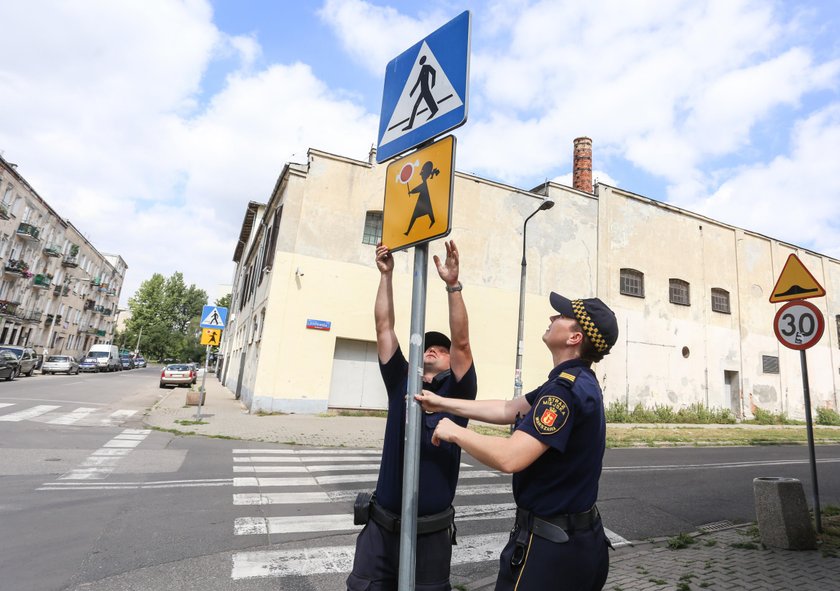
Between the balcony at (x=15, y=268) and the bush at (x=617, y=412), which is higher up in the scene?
the balcony at (x=15, y=268)

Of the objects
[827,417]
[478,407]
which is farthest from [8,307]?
[827,417]

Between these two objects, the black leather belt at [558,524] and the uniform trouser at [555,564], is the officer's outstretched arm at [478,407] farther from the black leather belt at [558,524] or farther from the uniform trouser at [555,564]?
the uniform trouser at [555,564]

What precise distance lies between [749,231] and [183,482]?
2984 cm

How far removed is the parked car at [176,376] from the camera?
27422mm

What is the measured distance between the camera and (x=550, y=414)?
1.88 meters

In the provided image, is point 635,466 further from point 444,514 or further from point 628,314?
point 628,314

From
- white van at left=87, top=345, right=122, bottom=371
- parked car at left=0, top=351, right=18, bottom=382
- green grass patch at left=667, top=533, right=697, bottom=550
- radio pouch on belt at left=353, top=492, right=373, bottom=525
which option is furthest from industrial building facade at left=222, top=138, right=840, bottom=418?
white van at left=87, top=345, right=122, bottom=371

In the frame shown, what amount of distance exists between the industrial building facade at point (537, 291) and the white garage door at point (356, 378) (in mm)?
51

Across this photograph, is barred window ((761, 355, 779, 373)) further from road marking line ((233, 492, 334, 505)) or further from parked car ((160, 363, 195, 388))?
parked car ((160, 363, 195, 388))

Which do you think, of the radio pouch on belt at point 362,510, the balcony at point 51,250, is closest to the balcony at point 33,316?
the balcony at point 51,250

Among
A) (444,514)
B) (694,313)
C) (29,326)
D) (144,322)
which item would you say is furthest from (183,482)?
(144,322)

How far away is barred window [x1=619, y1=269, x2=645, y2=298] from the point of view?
22.6 meters

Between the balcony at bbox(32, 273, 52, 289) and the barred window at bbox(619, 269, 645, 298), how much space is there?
51.0 meters

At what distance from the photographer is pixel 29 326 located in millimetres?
45625
